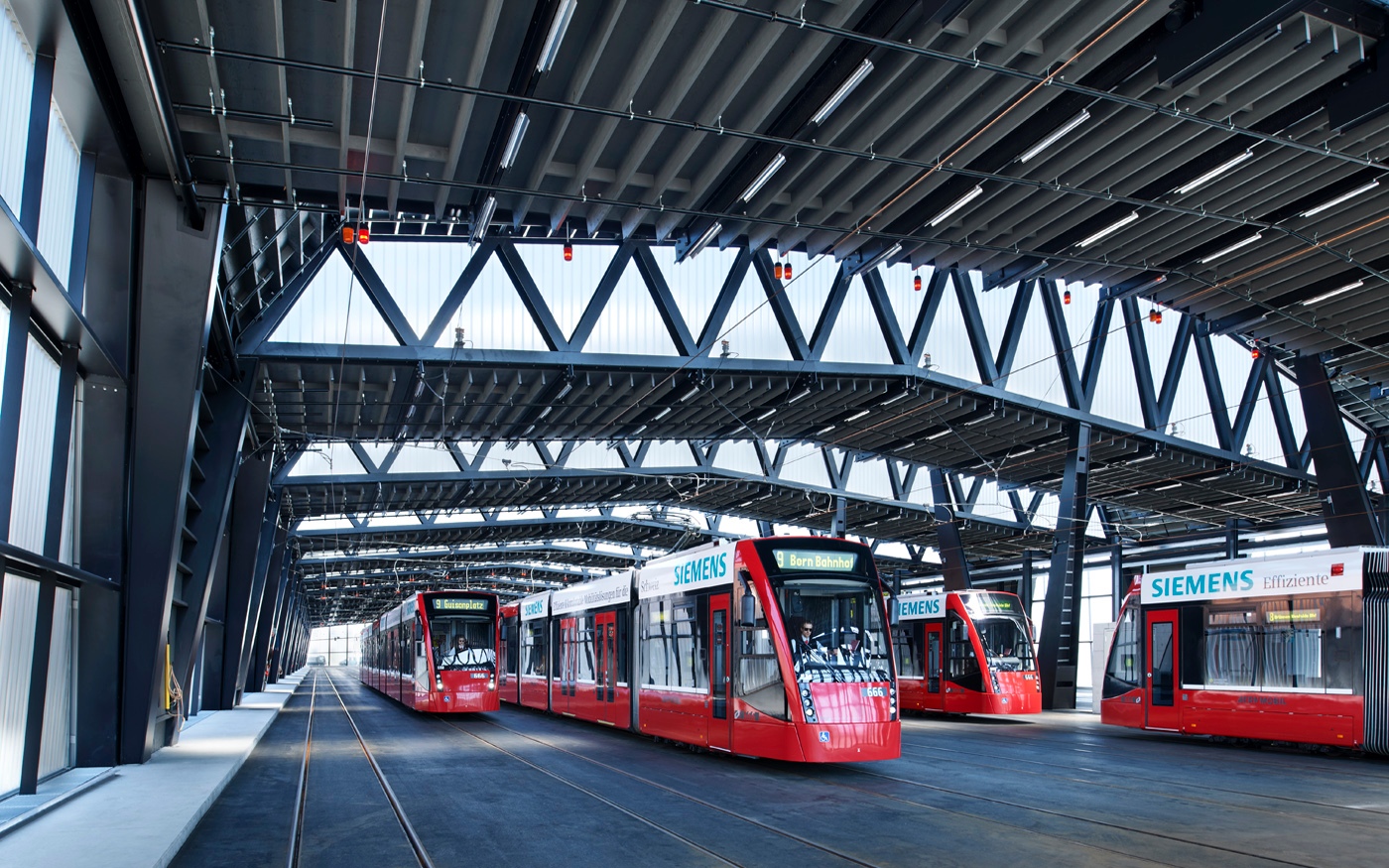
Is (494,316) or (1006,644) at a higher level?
(494,316)

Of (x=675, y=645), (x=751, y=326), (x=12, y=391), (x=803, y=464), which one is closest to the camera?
(x=12, y=391)

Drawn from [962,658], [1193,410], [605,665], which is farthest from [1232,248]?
[605,665]

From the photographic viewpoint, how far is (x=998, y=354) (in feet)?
87.0


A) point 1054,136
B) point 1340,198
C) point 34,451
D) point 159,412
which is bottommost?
point 34,451

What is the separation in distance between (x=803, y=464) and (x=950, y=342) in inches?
471

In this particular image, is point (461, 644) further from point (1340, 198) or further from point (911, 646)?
point (1340, 198)

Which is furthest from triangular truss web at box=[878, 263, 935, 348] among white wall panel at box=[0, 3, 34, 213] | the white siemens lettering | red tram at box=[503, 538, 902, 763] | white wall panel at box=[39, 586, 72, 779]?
white wall panel at box=[0, 3, 34, 213]

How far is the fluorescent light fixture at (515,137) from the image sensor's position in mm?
12625

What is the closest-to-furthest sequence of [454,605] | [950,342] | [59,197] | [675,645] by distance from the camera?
[59,197], [675,645], [950,342], [454,605]

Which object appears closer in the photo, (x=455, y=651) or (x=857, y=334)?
(x=857, y=334)

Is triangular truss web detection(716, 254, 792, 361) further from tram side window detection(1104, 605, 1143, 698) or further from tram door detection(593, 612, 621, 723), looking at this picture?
tram side window detection(1104, 605, 1143, 698)

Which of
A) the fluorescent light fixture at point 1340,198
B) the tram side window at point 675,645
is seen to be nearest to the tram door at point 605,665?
the tram side window at point 675,645

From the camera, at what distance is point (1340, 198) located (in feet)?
57.5

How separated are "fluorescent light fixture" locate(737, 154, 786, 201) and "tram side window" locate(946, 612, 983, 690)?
51.5ft
